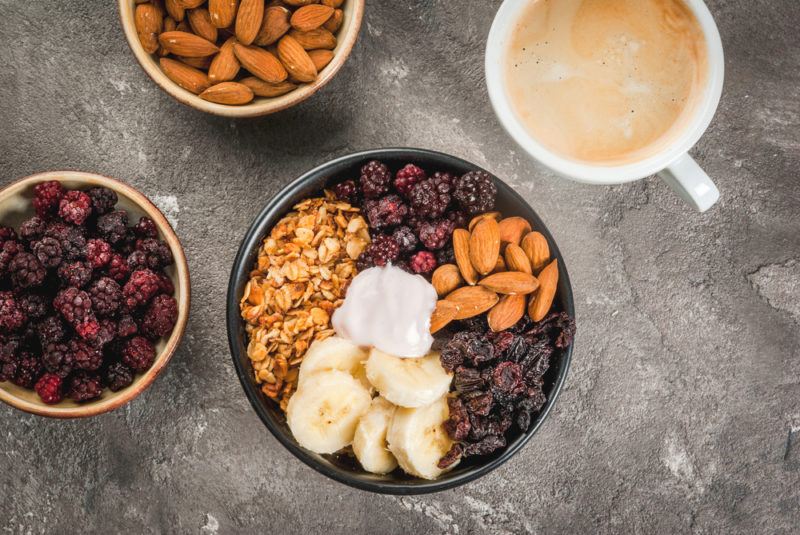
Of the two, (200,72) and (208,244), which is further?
(208,244)

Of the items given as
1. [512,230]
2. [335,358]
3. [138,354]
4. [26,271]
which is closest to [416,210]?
[512,230]

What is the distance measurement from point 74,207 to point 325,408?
51cm

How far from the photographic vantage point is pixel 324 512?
53.3 inches

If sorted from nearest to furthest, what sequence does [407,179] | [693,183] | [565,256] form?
[693,183] < [407,179] < [565,256]

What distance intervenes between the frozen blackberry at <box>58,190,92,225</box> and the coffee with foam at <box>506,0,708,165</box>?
70 cm

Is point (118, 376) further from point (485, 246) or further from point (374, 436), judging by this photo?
point (485, 246)

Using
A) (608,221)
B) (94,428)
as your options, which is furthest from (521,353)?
(94,428)

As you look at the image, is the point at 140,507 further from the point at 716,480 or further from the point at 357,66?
the point at 716,480

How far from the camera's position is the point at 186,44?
1.16 m

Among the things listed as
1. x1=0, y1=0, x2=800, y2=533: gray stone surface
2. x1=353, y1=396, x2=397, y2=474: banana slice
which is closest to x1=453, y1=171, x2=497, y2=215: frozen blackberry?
x1=0, y1=0, x2=800, y2=533: gray stone surface

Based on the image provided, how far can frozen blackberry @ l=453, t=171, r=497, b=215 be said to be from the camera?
1.13m

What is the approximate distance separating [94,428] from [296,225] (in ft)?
1.87

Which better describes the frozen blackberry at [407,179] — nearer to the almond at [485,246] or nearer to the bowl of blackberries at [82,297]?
the almond at [485,246]

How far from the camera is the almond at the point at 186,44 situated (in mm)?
1155
